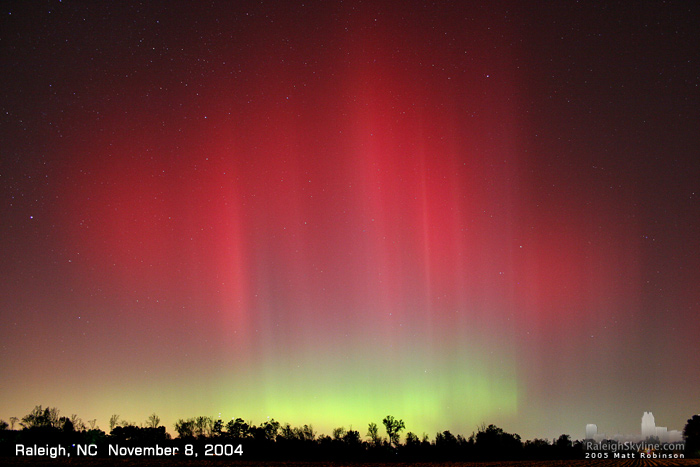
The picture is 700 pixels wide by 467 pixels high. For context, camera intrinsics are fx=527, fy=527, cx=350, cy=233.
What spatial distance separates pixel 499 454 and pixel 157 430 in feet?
242

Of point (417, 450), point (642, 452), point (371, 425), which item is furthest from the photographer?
point (371, 425)

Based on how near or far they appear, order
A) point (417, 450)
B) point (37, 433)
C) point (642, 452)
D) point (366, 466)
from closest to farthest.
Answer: point (366, 466) < point (37, 433) < point (642, 452) < point (417, 450)

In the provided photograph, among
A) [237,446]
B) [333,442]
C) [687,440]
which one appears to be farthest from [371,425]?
[687,440]

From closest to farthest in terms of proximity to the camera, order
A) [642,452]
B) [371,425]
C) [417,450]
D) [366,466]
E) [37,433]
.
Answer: [366,466]
[37,433]
[642,452]
[417,450]
[371,425]

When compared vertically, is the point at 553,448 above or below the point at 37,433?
below

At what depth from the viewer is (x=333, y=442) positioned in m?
112

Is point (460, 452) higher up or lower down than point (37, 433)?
lower down

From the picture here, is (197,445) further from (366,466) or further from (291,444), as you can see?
(366,466)

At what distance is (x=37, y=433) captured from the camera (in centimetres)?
8738

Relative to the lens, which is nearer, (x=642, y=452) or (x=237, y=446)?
(x=237, y=446)

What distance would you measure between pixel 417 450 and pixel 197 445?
45733 mm

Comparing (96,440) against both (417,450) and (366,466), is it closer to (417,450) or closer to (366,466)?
(366,466)

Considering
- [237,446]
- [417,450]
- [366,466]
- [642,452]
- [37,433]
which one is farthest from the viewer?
[417,450]

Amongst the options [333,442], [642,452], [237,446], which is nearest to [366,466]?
[237,446]
